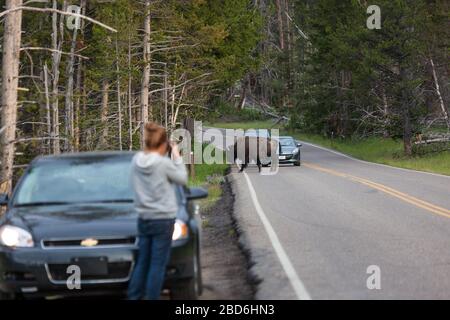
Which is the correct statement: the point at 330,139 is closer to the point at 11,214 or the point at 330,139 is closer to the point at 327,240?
the point at 327,240

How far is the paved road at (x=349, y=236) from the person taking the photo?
943 centimetres

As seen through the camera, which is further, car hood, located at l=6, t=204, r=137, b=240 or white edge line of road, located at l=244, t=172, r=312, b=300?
white edge line of road, located at l=244, t=172, r=312, b=300

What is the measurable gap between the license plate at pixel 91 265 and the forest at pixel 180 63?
66.3ft

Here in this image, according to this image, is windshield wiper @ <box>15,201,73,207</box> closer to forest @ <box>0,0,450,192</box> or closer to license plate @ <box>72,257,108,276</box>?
license plate @ <box>72,257,108,276</box>

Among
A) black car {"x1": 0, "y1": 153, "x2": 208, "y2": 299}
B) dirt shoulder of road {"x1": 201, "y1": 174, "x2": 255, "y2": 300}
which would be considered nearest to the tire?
black car {"x1": 0, "y1": 153, "x2": 208, "y2": 299}

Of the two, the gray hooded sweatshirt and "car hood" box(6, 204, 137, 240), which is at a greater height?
the gray hooded sweatshirt

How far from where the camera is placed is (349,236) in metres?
13.6

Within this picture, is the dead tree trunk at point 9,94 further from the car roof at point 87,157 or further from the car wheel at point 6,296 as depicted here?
the car wheel at point 6,296

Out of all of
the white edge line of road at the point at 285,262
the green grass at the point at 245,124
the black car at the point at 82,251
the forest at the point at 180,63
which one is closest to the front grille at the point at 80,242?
the black car at the point at 82,251

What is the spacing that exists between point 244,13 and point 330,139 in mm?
21063

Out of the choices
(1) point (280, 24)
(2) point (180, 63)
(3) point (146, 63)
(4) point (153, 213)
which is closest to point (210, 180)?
(3) point (146, 63)

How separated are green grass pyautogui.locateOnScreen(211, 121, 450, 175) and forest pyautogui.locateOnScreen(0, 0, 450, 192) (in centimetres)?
99

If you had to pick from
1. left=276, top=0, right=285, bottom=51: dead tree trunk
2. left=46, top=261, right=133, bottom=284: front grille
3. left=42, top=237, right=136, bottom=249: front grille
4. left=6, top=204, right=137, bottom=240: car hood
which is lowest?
left=46, top=261, right=133, bottom=284: front grille

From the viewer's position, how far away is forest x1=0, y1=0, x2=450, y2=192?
35781mm
